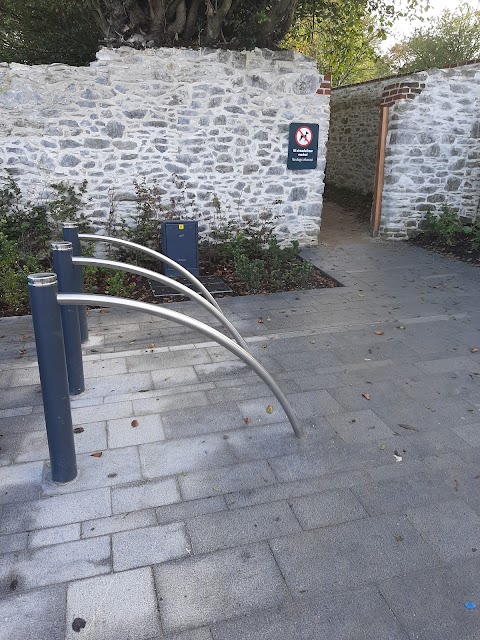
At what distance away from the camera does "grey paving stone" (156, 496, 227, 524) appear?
232cm

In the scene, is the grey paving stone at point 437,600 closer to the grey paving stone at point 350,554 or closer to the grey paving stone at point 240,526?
the grey paving stone at point 350,554

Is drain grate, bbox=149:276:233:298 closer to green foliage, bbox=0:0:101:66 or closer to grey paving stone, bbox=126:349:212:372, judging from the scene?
grey paving stone, bbox=126:349:212:372

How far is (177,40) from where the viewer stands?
6883mm

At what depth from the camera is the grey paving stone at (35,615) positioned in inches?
69.0

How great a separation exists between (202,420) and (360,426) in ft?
3.35

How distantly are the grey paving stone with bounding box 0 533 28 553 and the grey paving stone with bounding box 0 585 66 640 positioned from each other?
26 cm

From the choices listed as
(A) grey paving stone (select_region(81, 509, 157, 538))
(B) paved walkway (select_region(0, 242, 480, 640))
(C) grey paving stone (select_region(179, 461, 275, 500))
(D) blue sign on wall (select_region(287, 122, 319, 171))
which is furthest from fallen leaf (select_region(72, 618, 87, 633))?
(D) blue sign on wall (select_region(287, 122, 319, 171))

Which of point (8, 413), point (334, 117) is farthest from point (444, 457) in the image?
point (334, 117)

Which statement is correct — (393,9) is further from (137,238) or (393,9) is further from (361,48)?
(137,238)

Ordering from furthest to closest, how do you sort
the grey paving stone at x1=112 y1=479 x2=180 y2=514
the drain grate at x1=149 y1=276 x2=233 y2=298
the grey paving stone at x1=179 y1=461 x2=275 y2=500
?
1. the drain grate at x1=149 y1=276 x2=233 y2=298
2. the grey paving stone at x1=179 y1=461 x2=275 y2=500
3. the grey paving stone at x1=112 y1=479 x2=180 y2=514

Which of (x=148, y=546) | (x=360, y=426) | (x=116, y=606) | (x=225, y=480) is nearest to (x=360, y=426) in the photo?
(x=360, y=426)

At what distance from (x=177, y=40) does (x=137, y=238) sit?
2878mm

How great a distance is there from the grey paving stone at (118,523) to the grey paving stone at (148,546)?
0.03 m

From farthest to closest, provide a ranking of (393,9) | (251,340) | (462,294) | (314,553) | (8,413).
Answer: (393,9) → (462,294) → (251,340) → (8,413) → (314,553)
